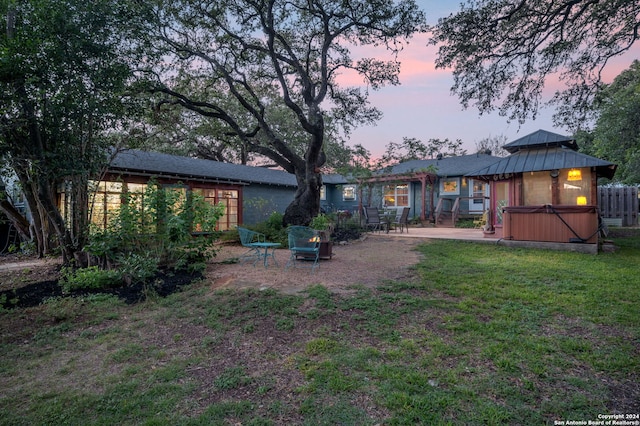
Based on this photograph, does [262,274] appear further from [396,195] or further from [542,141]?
[396,195]

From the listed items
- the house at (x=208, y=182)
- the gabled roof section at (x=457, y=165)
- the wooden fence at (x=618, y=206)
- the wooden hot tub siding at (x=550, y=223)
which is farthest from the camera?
the gabled roof section at (x=457, y=165)

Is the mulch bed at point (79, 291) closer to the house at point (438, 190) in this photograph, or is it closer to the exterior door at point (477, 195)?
the house at point (438, 190)

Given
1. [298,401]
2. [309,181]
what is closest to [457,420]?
[298,401]

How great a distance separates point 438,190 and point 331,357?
1692cm

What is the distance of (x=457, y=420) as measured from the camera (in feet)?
6.33

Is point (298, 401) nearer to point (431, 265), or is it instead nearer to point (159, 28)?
point (431, 265)

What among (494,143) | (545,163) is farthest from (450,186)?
(494,143)

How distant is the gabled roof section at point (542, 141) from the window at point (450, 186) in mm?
6906

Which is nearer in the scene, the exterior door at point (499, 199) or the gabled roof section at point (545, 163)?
the gabled roof section at point (545, 163)

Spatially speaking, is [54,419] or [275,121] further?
[275,121]

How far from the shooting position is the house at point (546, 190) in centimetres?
788

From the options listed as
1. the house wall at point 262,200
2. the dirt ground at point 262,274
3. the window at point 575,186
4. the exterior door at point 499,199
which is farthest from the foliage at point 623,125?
the house wall at point 262,200

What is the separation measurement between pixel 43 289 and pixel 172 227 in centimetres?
201

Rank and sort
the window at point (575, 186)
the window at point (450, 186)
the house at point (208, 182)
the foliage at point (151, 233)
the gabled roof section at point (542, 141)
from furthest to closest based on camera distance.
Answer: the window at point (450, 186)
the gabled roof section at point (542, 141)
the house at point (208, 182)
the window at point (575, 186)
the foliage at point (151, 233)
